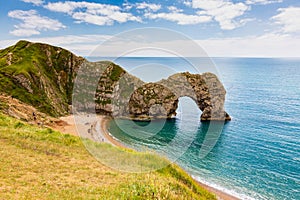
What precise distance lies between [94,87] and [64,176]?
285 feet

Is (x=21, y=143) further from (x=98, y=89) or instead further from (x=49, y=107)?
(x=98, y=89)

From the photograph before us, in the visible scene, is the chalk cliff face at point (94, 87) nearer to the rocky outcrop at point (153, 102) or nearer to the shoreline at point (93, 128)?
the rocky outcrop at point (153, 102)

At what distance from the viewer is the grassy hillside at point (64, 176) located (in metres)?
11.0

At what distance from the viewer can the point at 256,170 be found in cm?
4278

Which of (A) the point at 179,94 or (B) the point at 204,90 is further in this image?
(A) the point at 179,94

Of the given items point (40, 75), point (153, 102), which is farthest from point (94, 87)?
point (153, 102)

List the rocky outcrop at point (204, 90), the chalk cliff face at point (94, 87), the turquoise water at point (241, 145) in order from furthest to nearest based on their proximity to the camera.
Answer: the rocky outcrop at point (204, 90) → the chalk cliff face at point (94, 87) → the turquoise water at point (241, 145)

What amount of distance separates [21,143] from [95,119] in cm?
6174

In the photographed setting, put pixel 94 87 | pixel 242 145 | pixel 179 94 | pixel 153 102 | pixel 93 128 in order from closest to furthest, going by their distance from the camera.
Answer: pixel 242 145 → pixel 93 128 → pixel 153 102 → pixel 179 94 → pixel 94 87

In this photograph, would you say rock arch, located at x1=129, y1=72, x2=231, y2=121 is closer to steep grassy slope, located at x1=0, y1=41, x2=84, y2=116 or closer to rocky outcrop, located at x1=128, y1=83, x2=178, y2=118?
rocky outcrop, located at x1=128, y1=83, x2=178, y2=118

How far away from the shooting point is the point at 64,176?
14102 millimetres

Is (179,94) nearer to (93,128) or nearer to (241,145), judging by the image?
(93,128)

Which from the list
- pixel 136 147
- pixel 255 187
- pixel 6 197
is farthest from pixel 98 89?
pixel 6 197

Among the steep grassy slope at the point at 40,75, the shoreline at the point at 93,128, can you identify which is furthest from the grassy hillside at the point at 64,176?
the steep grassy slope at the point at 40,75
